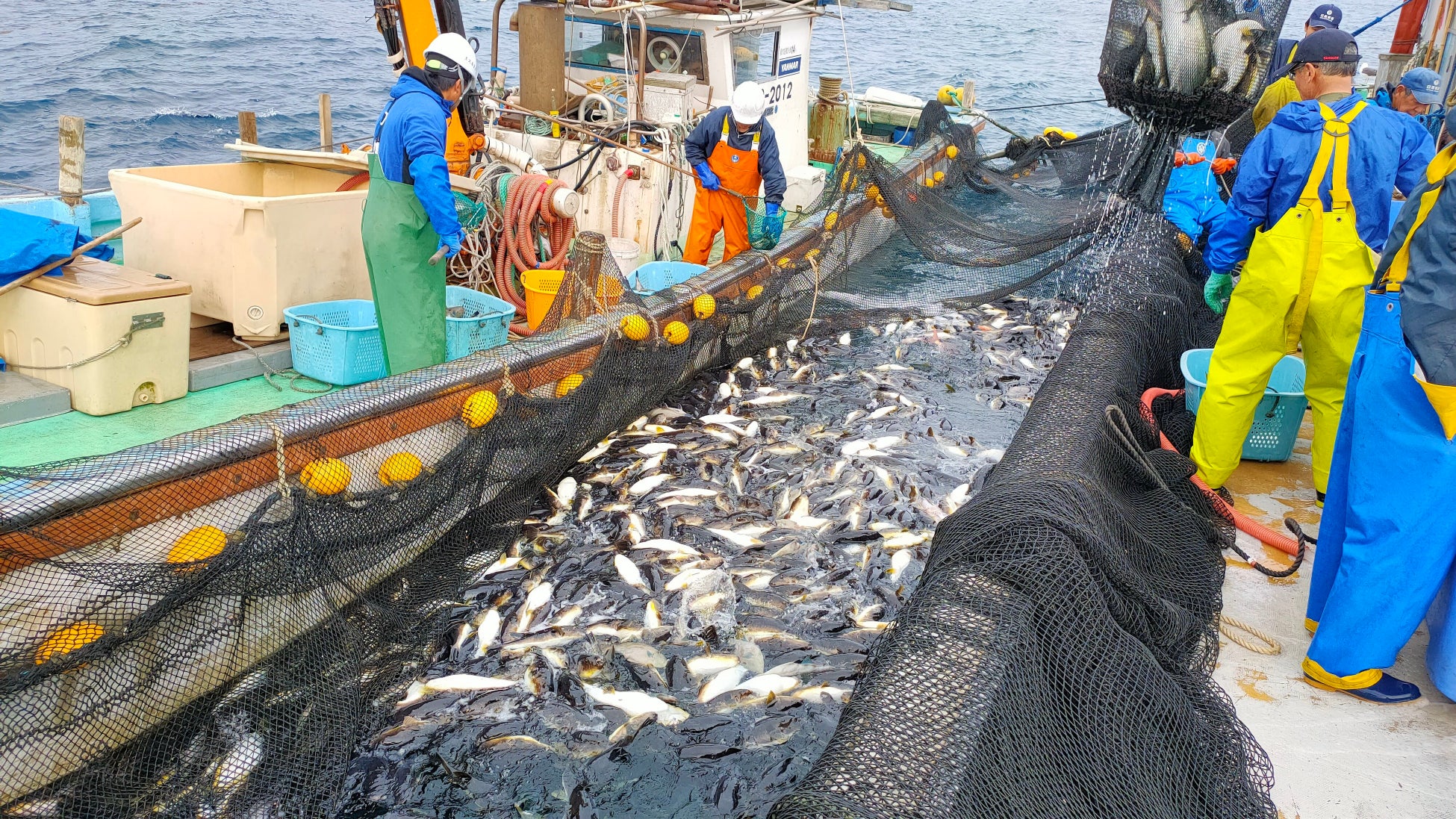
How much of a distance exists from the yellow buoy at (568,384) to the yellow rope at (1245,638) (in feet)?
11.6

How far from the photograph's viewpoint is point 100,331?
16.1 ft

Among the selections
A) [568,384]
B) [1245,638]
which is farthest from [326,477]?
[1245,638]

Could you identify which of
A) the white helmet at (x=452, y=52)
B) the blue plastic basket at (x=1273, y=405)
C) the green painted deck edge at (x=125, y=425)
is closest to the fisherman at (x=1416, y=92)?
the blue plastic basket at (x=1273, y=405)

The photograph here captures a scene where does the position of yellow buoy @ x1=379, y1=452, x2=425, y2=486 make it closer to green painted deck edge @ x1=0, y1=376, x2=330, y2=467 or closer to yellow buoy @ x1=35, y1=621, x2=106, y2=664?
green painted deck edge @ x1=0, y1=376, x2=330, y2=467

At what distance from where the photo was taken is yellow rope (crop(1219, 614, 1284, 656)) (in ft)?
12.9

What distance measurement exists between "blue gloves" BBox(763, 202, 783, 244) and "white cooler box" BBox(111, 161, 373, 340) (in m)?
3.38

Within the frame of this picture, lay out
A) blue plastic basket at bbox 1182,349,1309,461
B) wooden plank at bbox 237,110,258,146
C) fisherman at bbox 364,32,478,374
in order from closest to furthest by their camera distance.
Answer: blue plastic basket at bbox 1182,349,1309,461
fisherman at bbox 364,32,478,374
wooden plank at bbox 237,110,258,146

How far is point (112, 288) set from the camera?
4.95 m

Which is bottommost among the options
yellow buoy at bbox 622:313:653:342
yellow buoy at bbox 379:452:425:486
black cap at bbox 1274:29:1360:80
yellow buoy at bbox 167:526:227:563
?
yellow buoy at bbox 379:452:425:486

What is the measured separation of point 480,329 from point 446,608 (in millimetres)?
2632

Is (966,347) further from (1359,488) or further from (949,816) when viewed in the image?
(949,816)

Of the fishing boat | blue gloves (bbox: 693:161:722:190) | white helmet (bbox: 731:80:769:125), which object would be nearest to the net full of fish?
the fishing boat

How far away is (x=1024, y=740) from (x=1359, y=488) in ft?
6.10

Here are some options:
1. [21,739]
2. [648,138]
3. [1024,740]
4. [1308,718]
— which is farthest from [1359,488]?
[648,138]
